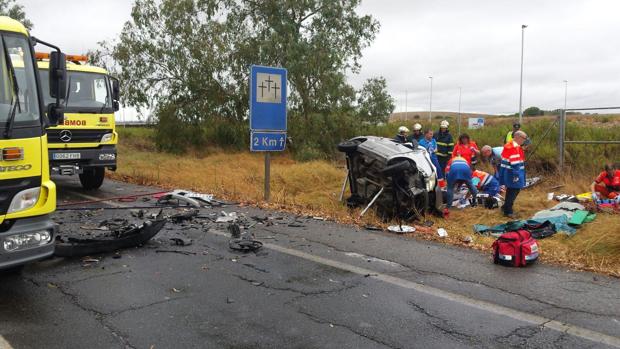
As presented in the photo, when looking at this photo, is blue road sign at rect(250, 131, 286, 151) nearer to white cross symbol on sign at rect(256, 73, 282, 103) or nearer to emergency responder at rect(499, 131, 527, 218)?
white cross symbol on sign at rect(256, 73, 282, 103)

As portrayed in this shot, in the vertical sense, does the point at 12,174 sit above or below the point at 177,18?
below

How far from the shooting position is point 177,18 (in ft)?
70.0

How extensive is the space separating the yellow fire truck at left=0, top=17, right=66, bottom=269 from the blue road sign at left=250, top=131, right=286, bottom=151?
16.2 ft

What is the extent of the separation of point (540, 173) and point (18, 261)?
1198 centimetres

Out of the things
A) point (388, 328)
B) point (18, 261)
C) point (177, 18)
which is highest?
point (177, 18)

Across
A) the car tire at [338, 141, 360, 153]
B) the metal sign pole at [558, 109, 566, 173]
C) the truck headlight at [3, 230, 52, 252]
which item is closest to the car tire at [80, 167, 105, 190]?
the car tire at [338, 141, 360, 153]

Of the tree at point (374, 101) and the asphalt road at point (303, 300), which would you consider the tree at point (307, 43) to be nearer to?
the tree at point (374, 101)

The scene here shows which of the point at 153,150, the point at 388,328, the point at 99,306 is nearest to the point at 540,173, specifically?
the point at 388,328

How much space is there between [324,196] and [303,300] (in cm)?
639

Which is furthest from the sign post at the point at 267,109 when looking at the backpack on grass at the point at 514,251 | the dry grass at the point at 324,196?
the backpack on grass at the point at 514,251

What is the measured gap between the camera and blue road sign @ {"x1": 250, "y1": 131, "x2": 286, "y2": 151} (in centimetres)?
945

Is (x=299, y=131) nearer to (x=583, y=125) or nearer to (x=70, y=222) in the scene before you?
(x=583, y=125)

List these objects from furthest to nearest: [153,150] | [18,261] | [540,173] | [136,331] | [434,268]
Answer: [153,150]
[540,173]
[434,268]
[18,261]
[136,331]

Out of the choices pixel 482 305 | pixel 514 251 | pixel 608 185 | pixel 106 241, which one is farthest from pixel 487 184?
pixel 106 241
